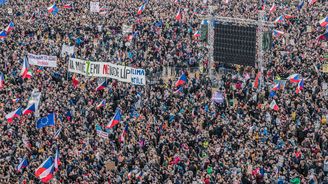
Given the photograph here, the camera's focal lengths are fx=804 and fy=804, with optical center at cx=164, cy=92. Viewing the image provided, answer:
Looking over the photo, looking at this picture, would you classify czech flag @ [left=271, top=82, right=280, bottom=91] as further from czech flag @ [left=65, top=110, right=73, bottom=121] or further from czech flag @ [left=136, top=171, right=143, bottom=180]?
czech flag @ [left=136, top=171, right=143, bottom=180]

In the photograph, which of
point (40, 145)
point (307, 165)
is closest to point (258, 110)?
point (307, 165)

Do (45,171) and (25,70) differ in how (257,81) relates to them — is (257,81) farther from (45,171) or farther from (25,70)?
(45,171)

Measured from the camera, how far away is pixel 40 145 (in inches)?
1582

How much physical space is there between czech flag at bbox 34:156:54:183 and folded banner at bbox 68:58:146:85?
996 centimetres

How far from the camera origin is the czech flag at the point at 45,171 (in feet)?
118

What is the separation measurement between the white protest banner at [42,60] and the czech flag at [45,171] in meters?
14.8

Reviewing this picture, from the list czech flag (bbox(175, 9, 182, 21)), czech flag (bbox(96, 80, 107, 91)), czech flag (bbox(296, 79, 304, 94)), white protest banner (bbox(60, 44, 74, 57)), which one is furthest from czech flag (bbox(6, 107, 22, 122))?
czech flag (bbox(175, 9, 182, 21))

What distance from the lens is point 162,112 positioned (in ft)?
141

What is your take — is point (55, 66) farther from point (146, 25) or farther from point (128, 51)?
point (146, 25)

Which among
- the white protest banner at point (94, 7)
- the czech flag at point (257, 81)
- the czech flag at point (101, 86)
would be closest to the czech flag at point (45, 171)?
the czech flag at point (101, 86)

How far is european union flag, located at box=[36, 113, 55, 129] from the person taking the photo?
40531mm

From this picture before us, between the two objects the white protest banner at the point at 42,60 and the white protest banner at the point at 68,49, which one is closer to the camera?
the white protest banner at the point at 42,60

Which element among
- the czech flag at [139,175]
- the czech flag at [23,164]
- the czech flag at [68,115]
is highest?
the czech flag at [68,115]

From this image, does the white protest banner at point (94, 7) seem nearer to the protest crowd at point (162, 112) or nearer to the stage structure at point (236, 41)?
the protest crowd at point (162, 112)
